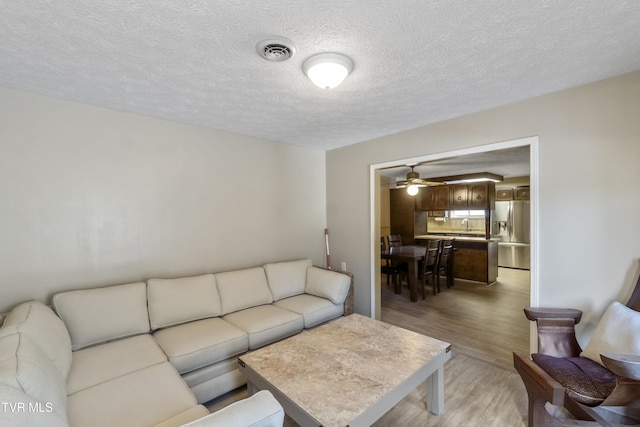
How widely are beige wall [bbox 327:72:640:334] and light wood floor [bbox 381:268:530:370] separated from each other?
3.31ft

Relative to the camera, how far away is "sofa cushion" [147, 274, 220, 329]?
7.37 ft

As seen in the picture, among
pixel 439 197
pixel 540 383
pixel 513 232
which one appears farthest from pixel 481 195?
pixel 540 383

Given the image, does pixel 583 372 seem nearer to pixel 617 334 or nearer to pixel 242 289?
pixel 617 334

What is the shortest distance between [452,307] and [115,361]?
4.09 meters

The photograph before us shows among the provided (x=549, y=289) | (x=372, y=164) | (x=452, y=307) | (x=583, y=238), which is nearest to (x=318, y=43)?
(x=372, y=164)

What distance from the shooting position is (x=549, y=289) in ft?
7.19

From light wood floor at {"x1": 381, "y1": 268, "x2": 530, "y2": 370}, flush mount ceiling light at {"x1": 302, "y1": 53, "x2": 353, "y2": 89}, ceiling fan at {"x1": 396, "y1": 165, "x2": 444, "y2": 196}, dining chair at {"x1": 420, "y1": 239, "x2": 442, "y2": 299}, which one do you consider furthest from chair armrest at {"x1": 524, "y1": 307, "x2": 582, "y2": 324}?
ceiling fan at {"x1": 396, "y1": 165, "x2": 444, "y2": 196}

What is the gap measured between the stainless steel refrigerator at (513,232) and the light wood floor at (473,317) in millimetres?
1447

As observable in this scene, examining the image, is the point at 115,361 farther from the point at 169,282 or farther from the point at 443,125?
the point at 443,125

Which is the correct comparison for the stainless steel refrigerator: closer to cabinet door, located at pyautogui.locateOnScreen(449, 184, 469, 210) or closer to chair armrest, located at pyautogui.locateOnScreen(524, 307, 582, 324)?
cabinet door, located at pyautogui.locateOnScreen(449, 184, 469, 210)

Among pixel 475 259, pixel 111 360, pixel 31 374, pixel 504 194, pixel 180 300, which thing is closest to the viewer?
pixel 31 374

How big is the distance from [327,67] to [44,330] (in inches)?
88.5

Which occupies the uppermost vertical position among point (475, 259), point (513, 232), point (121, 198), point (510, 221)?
point (121, 198)

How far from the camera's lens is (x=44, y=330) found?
1548 millimetres
